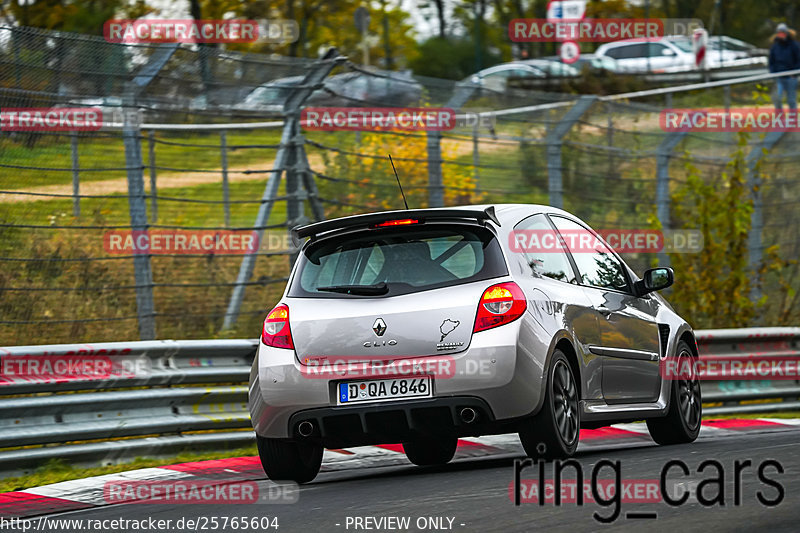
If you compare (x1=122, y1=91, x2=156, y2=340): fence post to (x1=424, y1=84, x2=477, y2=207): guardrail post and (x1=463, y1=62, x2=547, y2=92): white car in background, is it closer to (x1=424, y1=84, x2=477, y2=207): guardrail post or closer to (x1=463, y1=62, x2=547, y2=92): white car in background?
(x1=424, y1=84, x2=477, y2=207): guardrail post

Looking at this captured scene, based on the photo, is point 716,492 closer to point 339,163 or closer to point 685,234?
point 339,163

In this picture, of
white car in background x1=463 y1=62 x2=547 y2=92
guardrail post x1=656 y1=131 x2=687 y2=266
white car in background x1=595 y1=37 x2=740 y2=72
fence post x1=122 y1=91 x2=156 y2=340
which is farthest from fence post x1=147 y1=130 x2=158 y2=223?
white car in background x1=595 y1=37 x2=740 y2=72

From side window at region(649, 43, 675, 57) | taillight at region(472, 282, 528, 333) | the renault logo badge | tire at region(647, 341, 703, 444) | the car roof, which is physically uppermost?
the car roof

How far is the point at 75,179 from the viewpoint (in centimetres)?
1193

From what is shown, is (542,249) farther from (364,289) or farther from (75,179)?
(75,179)

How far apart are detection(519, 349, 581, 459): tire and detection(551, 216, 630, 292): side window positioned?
0.96 metres

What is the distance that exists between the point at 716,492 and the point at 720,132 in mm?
12371

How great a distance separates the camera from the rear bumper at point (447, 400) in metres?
7.78

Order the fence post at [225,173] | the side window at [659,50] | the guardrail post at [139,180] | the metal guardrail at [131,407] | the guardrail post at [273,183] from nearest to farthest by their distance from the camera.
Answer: the metal guardrail at [131,407] < the guardrail post at [139,180] < the guardrail post at [273,183] < the fence post at [225,173] < the side window at [659,50]

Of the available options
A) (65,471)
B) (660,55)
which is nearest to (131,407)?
(65,471)

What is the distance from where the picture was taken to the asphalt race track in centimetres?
600

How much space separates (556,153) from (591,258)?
Result: 21.9ft

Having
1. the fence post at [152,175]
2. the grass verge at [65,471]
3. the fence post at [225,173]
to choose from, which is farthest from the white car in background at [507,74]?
the grass verge at [65,471]

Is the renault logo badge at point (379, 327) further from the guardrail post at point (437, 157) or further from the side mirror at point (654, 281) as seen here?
the guardrail post at point (437, 157)
